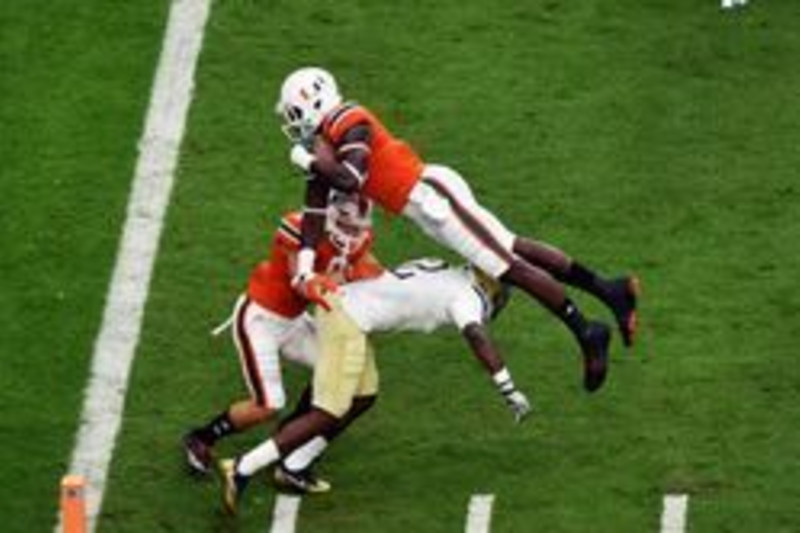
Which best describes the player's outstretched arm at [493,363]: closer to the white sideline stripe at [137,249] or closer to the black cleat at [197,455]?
the black cleat at [197,455]

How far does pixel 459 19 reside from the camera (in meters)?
24.2

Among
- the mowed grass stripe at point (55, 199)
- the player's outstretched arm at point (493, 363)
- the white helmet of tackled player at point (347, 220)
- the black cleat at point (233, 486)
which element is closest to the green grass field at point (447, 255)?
the mowed grass stripe at point (55, 199)

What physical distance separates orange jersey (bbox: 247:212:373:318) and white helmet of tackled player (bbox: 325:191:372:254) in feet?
0.14

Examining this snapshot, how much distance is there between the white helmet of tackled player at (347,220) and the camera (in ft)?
63.2

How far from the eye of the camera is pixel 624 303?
65.5ft

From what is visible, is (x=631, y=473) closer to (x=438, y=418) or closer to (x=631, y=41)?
(x=438, y=418)

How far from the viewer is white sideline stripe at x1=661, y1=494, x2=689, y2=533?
18.8 meters

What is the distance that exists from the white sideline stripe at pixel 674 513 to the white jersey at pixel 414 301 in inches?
57.5

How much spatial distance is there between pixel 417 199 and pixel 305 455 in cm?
158

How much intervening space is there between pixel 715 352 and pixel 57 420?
3.96 metres

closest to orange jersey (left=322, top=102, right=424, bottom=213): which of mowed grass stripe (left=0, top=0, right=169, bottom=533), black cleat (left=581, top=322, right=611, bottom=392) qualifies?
black cleat (left=581, top=322, right=611, bottom=392)

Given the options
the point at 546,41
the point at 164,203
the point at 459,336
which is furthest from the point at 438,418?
the point at 546,41

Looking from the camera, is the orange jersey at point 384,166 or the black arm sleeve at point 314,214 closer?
the black arm sleeve at point 314,214

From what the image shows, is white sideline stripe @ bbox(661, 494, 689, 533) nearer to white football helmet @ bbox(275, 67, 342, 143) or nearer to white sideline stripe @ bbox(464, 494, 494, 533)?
white sideline stripe @ bbox(464, 494, 494, 533)
